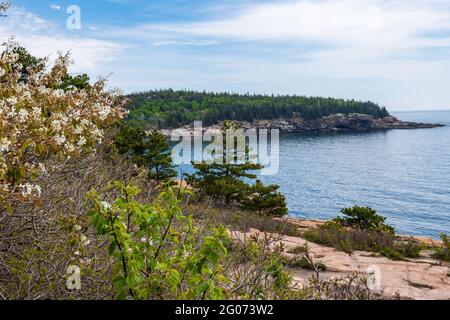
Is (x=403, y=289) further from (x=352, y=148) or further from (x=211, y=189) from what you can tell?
(x=352, y=148)

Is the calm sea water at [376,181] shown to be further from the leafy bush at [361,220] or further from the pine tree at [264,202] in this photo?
the leafy bush at [361,220]

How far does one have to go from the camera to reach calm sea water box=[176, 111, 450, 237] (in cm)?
3659

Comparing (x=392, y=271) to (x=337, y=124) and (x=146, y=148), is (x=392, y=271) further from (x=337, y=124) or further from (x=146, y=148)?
(x=337, y=124)

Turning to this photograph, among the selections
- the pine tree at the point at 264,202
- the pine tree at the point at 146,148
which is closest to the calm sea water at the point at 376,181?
the pine tree at the point at 264,202

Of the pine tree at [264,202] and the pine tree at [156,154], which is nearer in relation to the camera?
the pine tree at [264,202]

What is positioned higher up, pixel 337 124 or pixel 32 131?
pixel 32 131

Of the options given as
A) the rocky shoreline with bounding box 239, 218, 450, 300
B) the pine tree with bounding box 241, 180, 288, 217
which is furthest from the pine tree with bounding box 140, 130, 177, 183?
the rocky shoreline with bounding box 239, 218, 450, 300

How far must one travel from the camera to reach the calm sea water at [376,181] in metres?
36.6

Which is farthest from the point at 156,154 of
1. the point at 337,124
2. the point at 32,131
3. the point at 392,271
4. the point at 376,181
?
the point at 337,124

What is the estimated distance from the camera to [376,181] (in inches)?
2131

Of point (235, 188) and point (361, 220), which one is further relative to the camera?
point (235, 188)

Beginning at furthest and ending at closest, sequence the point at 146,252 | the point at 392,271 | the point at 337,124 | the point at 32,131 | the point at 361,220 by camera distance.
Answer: the point at 337,124
the point at 361,220
the point at 392,271
the point at 32,131
the point at 146,252
